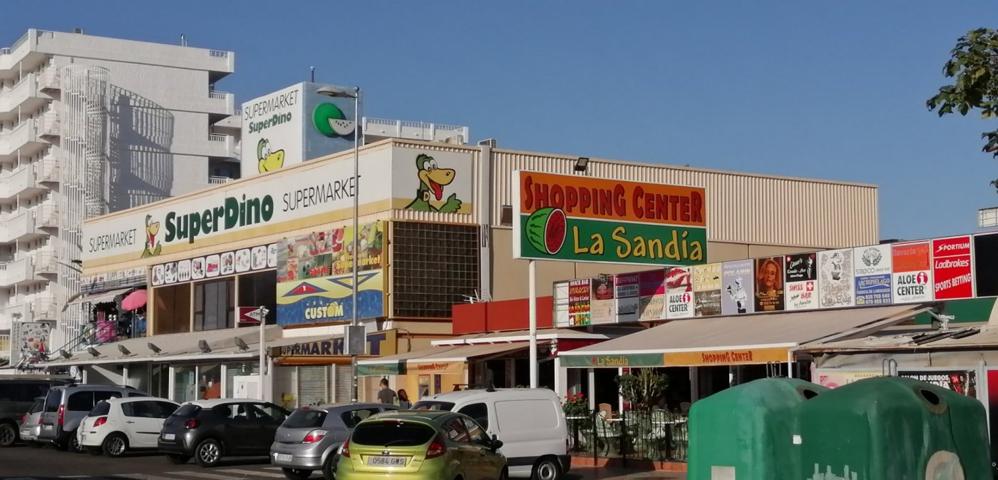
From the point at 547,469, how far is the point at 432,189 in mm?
20281

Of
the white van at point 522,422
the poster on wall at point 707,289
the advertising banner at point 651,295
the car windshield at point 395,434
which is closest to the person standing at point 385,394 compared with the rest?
the advertising banner at point 651,295

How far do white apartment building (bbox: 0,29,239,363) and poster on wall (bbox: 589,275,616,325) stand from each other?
45.0 meters

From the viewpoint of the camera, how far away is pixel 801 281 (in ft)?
92.7

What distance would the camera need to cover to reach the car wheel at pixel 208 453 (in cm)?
2855

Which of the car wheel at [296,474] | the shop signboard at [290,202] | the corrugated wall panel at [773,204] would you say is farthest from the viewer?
the corrugated wall panel at [773,204]

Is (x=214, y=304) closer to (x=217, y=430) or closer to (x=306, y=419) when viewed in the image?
(x=217, y=430)

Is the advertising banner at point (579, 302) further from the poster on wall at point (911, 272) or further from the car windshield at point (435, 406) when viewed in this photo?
the car windshield at point (435, 406)

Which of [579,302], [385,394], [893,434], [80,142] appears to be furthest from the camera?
[80,142]

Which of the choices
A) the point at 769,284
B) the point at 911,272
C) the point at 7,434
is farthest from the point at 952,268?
the point at 7,434

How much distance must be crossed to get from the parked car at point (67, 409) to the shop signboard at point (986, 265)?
20.2 m

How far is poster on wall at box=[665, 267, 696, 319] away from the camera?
1241 inches

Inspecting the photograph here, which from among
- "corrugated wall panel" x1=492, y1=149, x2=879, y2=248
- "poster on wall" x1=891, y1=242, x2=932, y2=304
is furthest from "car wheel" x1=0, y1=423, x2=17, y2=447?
"poster on wall" x1=891, y1=242, x2=932, y2=304

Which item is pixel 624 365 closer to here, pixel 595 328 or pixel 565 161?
pixel 595 328

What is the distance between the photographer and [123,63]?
8088 cm
